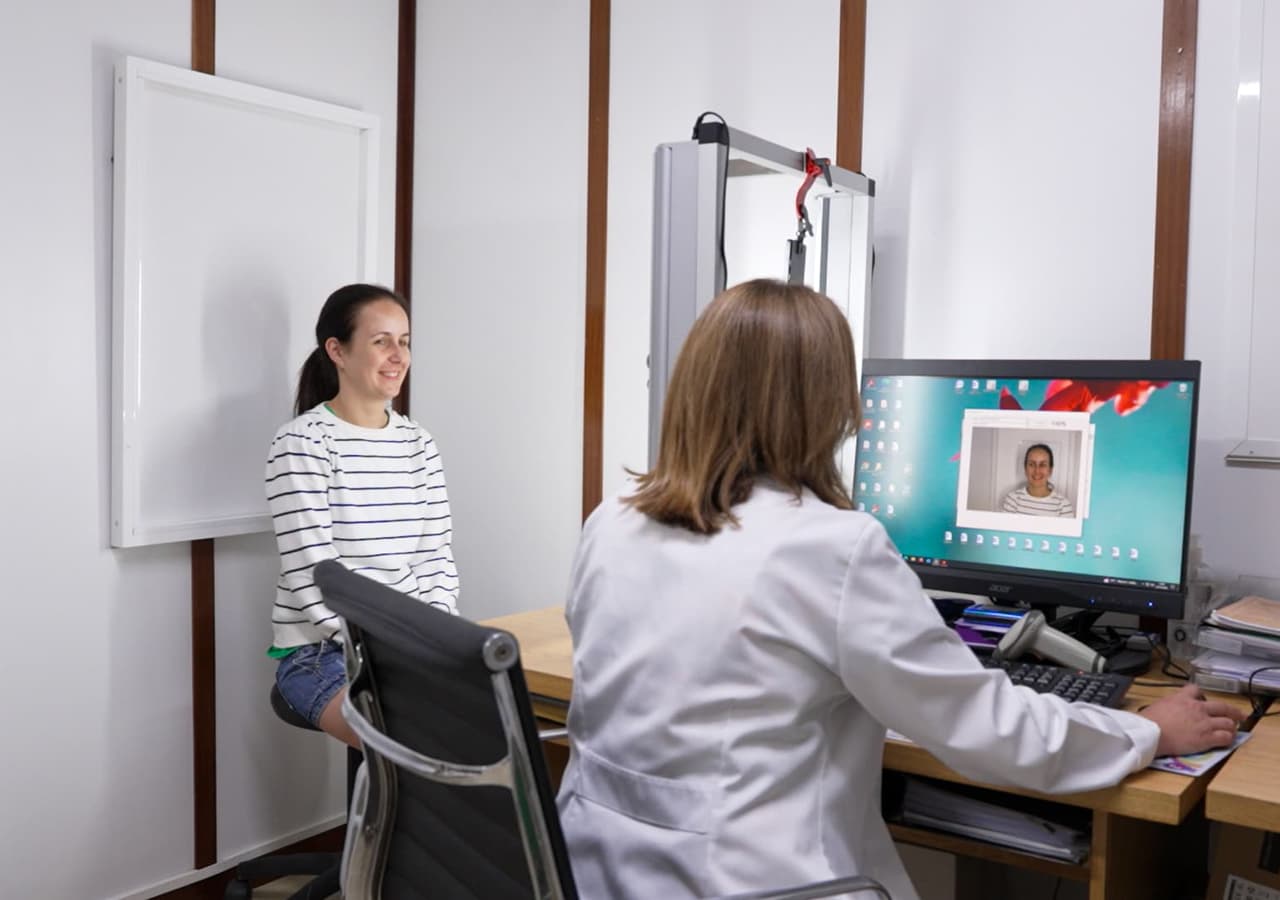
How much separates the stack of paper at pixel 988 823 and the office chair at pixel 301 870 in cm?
142

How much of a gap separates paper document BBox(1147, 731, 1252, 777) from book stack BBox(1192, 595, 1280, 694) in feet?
0.79

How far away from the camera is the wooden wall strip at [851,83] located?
2.47m

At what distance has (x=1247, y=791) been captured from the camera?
1312 millimetres

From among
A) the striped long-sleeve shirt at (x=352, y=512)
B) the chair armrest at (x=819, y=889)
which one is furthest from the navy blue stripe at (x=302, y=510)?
the chair armrest at (x=819, y=889)

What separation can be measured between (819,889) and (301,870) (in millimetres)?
1874

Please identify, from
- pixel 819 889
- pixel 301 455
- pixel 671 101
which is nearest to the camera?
pixel 819 889

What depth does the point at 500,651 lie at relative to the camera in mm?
1014

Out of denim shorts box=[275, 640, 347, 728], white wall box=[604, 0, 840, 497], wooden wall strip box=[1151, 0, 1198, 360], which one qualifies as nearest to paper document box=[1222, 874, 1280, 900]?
wooden wall strip box=[1151, 0, 1198, 360]

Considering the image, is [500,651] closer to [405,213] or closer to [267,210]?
[267,210]

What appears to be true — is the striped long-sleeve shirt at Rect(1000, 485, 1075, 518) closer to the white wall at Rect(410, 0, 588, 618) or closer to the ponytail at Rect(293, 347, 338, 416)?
the white wall at Rect(410, 0, 588, 618)

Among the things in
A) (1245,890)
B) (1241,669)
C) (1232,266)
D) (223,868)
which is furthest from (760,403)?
(223,868)

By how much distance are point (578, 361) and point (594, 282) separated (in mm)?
195

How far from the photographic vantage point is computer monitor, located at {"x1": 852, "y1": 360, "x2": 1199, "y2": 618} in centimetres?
181

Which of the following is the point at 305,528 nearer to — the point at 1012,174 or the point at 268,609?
the point at 268,609
